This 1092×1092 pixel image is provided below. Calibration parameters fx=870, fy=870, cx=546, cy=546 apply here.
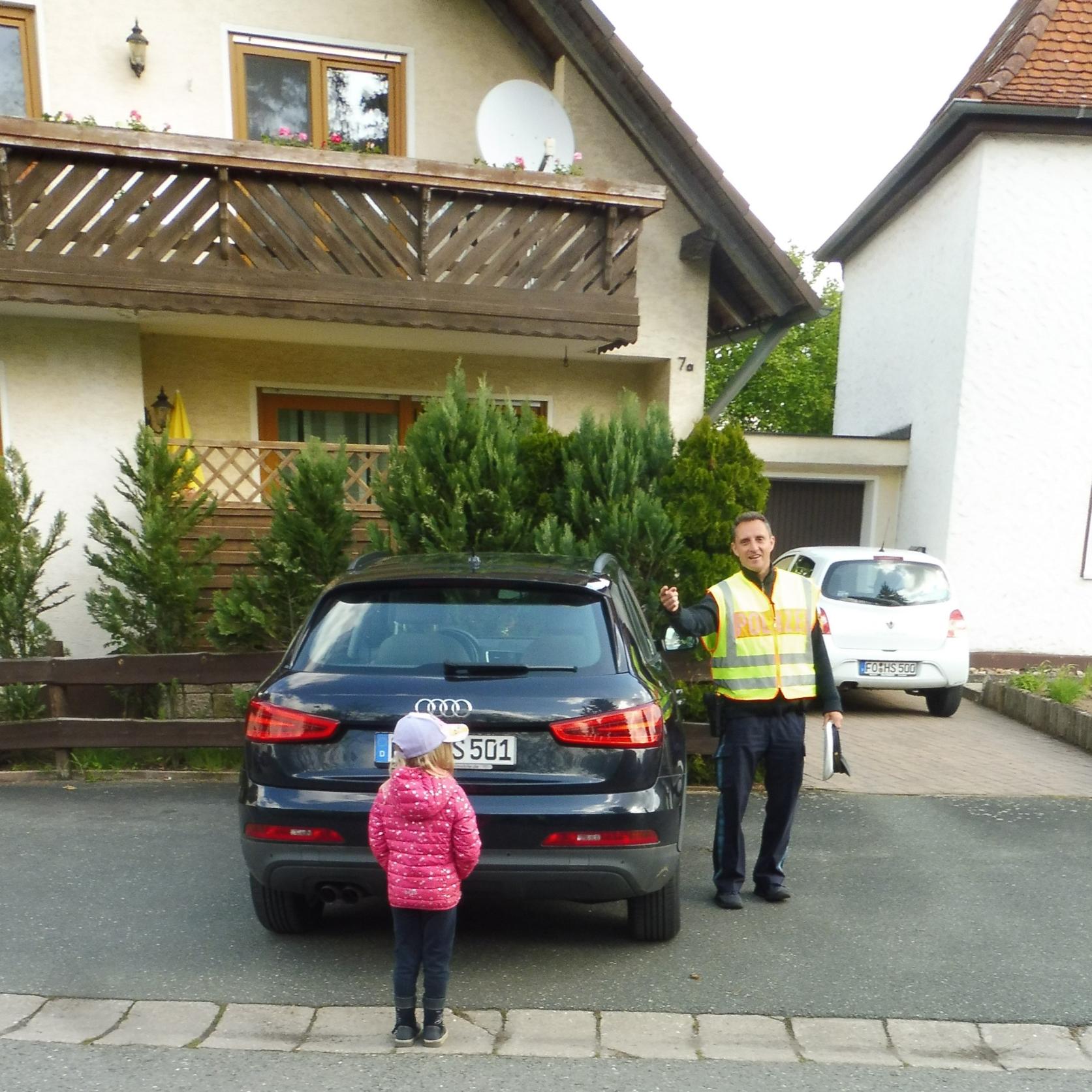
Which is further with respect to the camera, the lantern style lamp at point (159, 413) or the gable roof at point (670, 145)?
the lantern style lamp at point (159, 413)

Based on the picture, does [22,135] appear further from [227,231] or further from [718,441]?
[718,441]

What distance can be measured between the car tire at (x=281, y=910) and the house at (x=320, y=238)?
4.34 metres

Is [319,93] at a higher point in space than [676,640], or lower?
higher

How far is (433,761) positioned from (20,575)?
4.86 meters

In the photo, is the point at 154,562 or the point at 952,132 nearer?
the point at 154,562

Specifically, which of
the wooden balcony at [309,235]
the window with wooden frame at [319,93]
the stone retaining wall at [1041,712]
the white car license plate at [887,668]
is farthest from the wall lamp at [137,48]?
the stone retaining wall at [1041,712]

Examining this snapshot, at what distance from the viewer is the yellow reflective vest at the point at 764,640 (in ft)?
12.8

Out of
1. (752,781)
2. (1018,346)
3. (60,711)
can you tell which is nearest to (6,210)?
(60,711)

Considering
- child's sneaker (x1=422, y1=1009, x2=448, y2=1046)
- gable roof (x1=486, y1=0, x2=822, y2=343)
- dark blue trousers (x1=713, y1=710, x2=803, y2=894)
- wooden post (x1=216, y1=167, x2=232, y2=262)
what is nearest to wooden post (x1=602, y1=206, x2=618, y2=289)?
gable roof (x1=486, y1=0, x2=822, y2=343)

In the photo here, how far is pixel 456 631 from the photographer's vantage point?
135 inches

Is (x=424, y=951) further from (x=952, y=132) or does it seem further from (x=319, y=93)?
(x=952, y=132)

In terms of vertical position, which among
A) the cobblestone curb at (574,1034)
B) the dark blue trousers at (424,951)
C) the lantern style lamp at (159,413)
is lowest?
the cobblestone curb at (574,1034)

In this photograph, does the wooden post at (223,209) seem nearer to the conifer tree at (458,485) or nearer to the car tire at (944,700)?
the conifer tree at (458,485)

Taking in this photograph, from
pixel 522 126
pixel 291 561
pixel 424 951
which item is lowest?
pixel 424 951
